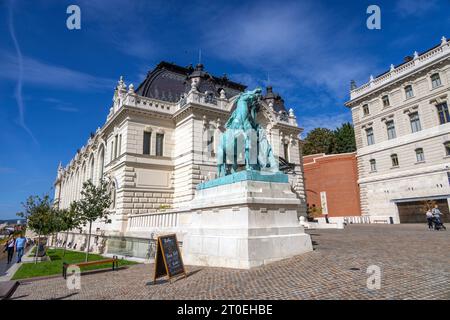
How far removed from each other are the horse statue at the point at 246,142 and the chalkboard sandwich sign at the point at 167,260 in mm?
3857

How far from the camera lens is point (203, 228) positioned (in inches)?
439

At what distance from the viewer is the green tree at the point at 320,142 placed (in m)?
56.5

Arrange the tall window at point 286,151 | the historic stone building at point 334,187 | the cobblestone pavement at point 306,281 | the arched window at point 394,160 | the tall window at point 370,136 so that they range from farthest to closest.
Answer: the historic stone building at point 334,187 → the tall window at point 370,136 → the tall window at point 286,151 → the arched window at point 394,160 → the cobblestone pavement at point 306,281

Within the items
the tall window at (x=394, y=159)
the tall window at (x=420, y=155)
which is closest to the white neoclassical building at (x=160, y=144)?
the tall window at (x=394, y=159)

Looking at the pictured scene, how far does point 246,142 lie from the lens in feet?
37.1

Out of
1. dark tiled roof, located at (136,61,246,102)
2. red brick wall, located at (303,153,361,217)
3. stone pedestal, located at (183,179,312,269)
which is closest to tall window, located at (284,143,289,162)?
dark tiled roof, located at (136,61,246,102)

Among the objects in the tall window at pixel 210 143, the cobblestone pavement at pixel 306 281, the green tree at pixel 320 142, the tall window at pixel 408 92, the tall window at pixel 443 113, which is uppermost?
the green tree at pixel 320 142

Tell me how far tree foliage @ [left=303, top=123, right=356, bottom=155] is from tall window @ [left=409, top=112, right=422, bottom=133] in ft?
78.6

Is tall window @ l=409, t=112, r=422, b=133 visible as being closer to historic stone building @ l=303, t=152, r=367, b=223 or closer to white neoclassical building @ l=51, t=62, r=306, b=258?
historic stone building @ l=303, t=152, r=367, b=223

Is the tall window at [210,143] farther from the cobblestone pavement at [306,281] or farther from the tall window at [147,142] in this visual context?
the cobblestone pavement at [306,281]

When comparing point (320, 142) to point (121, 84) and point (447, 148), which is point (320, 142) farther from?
point (121, 84)

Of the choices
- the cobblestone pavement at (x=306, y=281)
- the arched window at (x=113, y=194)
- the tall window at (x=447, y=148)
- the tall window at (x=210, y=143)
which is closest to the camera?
the cobblestone pavement at (x=306, y=281)

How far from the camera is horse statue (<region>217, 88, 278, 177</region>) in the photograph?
37.1ft

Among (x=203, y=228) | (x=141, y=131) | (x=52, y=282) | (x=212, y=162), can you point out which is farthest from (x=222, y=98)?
(x=52, y=282)
